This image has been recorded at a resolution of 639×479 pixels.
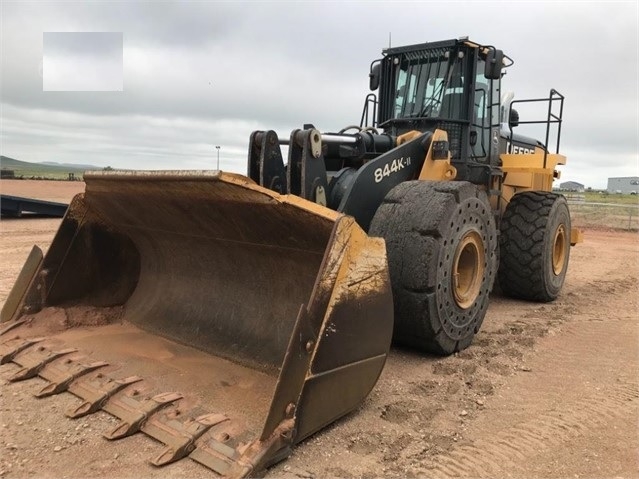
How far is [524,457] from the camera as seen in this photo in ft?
9.31

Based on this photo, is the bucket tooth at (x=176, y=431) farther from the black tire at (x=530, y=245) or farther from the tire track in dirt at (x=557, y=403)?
the black tire at (x=530, y=245)

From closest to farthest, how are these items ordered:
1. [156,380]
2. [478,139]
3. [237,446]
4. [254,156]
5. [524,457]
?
[237,446] < [524,457] < [156,380] < [254,156] < [478,139]

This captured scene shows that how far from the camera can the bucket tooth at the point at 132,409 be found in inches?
110

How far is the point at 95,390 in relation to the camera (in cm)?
319

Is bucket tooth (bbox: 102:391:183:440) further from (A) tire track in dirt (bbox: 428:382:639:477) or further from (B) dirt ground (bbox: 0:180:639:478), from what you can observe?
(A) tire track in dirt (bbox: 428:382:639:477)

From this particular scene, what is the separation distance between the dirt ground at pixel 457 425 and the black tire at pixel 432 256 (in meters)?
0.22

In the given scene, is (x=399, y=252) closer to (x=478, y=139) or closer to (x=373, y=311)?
(x=373, y=311)

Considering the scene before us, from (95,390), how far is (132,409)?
0.36 m

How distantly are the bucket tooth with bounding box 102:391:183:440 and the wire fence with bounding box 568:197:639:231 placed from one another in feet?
62.3

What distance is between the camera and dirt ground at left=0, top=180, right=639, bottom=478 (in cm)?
264

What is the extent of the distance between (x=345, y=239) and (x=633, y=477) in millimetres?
1867

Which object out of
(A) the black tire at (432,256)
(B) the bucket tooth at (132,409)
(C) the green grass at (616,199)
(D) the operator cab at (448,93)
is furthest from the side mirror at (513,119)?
(C) the green grass at (616,199)

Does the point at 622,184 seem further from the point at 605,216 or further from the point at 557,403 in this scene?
the point at 557,403

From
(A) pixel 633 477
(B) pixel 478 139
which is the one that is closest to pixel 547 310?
(B) pixel 478 139
